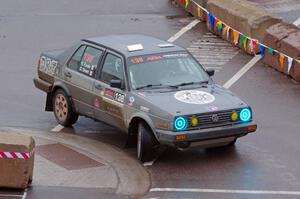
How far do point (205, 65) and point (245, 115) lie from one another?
668 cm

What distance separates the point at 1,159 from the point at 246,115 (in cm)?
401

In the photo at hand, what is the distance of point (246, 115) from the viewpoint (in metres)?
14.4

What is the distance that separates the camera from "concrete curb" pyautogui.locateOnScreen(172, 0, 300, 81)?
65.2ft

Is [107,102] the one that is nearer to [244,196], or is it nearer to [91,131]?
[91,131]

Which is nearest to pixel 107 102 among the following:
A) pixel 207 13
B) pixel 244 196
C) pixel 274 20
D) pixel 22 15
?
pixel 244 196

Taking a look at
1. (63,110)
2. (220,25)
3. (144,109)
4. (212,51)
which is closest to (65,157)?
(144,109)

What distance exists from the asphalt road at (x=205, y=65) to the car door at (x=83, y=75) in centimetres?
64

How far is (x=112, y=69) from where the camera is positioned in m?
15.6

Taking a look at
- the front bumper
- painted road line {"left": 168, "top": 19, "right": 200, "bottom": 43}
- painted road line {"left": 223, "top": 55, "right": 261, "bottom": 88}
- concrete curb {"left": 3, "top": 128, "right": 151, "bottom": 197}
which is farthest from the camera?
painted road line {"left": 168, "top": 19, "right": 200, "bottom": 43}

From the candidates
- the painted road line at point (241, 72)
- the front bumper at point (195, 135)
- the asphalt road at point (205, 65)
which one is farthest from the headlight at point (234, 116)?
the painted road line at point (241, 72)

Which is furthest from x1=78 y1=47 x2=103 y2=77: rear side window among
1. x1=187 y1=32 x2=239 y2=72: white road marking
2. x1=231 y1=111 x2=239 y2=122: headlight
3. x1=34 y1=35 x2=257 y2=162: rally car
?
x1=187 y1=32 x2=239 y2=72: white road marking

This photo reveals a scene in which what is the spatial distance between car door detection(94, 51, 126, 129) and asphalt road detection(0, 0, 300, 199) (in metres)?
0.61

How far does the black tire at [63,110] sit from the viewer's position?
54.2 ft

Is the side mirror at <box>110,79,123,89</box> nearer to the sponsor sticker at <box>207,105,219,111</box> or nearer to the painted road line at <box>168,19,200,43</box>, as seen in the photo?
the sponsor sticker at <box>207,105,219,111</box>
